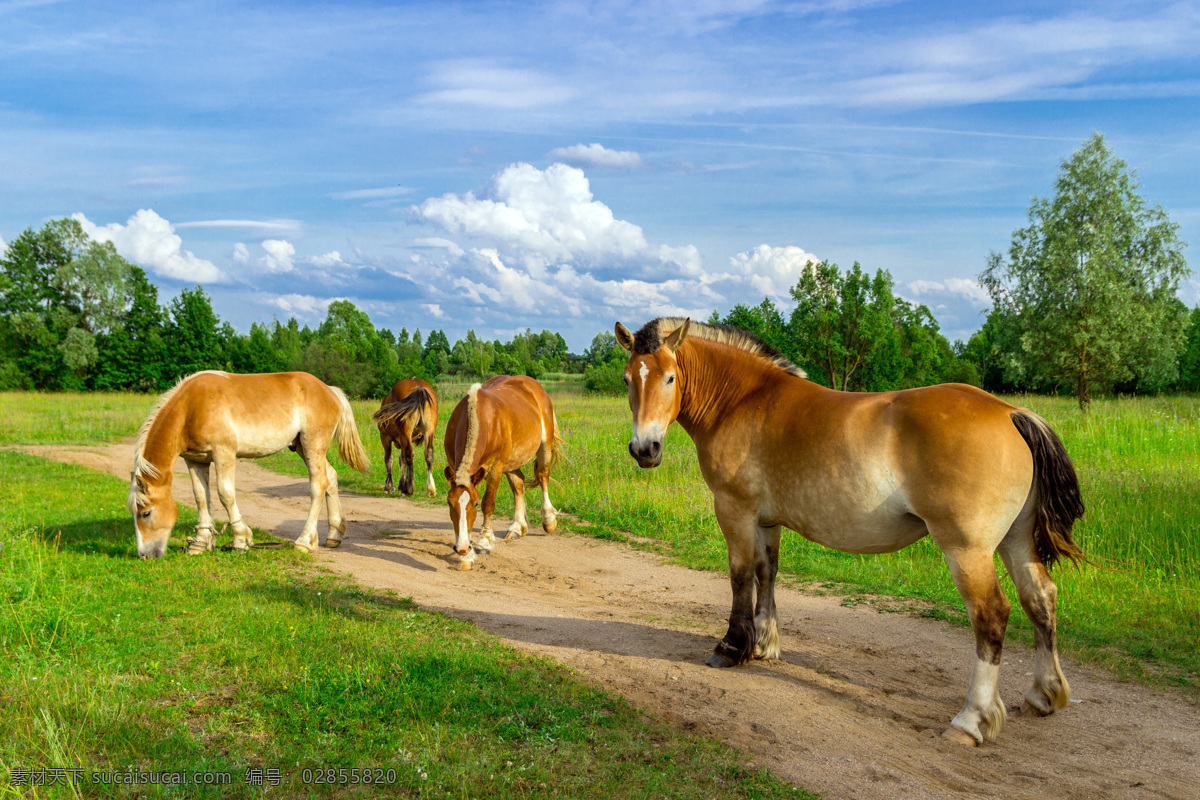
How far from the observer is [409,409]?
1170 cm

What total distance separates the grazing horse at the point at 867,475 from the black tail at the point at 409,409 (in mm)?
6869

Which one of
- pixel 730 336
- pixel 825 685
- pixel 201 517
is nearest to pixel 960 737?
pixel 825 685

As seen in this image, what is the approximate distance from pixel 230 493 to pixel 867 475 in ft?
25.3

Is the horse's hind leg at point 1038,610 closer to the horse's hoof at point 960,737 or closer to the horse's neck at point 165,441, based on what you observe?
the horse's hoof at point 960,737

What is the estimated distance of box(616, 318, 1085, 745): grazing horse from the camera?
4328 millimetres

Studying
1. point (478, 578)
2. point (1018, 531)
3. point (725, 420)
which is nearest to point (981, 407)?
point (1018, 531)

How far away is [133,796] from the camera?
3404 mm

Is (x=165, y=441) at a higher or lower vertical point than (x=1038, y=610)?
higher

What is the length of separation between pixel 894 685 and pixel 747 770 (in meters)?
2.03

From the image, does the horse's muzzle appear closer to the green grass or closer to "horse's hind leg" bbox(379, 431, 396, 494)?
the green grass

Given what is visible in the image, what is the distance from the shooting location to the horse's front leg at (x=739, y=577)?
528cm

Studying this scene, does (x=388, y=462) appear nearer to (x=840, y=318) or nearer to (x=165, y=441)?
(x=165, y=441)

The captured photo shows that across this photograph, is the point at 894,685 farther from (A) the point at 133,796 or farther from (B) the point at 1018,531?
(A) the point at 133,796

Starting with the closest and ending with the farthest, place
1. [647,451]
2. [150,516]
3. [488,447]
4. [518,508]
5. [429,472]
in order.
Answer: [647,451] → [150,516] → [488,447] → [518,508] → [429,472]
